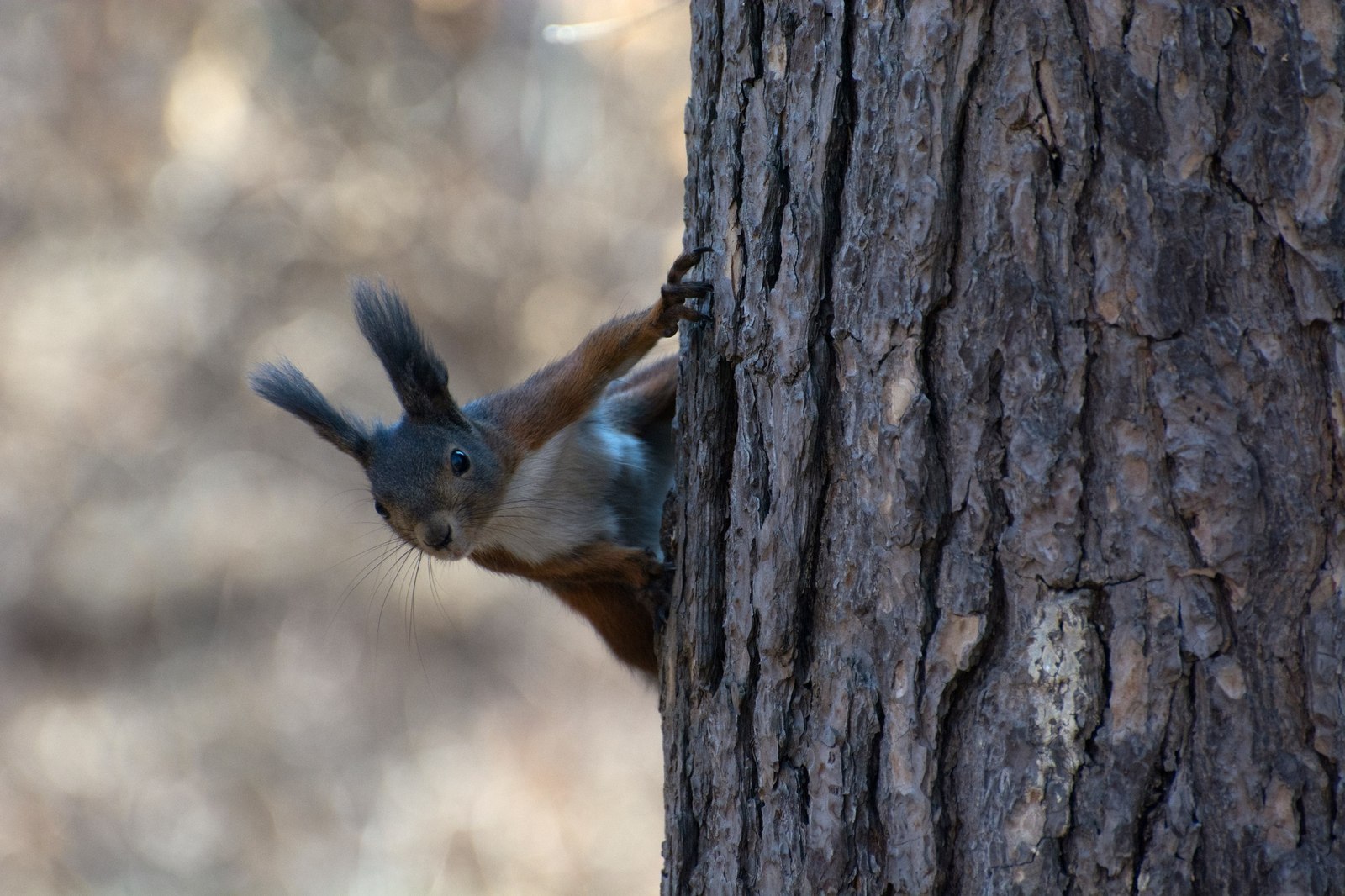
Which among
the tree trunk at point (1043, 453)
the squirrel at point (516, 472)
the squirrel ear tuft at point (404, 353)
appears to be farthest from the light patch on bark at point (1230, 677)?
the squirrel ear tuft at point (404, 353)

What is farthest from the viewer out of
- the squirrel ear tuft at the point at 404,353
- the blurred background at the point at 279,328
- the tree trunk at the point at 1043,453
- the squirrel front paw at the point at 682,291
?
the blurred background at the point at 279,328

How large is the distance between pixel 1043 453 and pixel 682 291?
693 mm

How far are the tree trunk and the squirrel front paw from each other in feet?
0.63

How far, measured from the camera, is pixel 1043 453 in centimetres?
134

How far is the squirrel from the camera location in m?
2.65

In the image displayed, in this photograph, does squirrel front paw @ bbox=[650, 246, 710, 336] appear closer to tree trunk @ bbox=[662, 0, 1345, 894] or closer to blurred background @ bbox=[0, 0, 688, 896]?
tree trunk @ bbox=[662, 0, 1345, 894]

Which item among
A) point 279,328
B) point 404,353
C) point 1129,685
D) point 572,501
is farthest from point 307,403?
point 279,328

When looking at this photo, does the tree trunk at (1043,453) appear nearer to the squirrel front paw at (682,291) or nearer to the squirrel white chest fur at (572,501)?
the squirrel front paw at (682,291)

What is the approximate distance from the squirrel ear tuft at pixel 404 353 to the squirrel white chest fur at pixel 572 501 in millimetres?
238

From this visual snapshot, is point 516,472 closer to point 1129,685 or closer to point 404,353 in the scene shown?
point 404,353

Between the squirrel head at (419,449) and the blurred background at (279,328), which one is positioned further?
the blurred background at (279,328)

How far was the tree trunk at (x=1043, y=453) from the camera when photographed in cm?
123

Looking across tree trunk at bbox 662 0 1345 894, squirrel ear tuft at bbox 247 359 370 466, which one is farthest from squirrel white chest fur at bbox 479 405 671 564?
tree trunk at bbox 662 0 1345 894

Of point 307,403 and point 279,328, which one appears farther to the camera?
point 279,328
